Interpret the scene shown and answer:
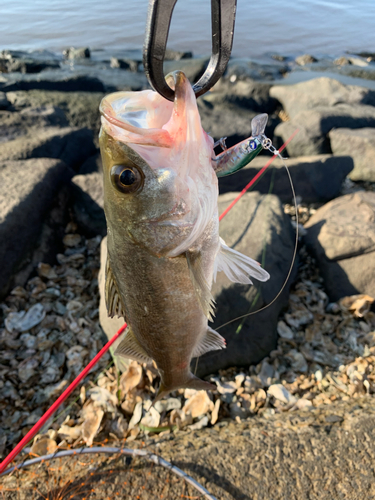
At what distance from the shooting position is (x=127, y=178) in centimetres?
135

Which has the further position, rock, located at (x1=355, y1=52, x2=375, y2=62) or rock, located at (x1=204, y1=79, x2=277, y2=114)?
rock, located at (x1=355, y1=52, x2=375, y2=62)

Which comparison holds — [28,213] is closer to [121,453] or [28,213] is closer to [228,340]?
[228,340]

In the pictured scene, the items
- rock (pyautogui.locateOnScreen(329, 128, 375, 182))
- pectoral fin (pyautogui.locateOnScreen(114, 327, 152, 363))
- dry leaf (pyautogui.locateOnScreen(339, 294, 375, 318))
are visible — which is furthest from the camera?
rock (pyautogui.locateOnScreen(329, 128, 375, 182))

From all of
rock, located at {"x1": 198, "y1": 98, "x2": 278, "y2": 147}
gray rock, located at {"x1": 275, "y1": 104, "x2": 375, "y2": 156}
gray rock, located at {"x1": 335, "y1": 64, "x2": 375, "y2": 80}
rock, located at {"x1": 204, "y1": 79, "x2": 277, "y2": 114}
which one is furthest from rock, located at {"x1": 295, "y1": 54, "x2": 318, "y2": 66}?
rock, located at {"x1": 198, "y1": 98, "x2": 278, "y2": 147}

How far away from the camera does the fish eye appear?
1344 mm

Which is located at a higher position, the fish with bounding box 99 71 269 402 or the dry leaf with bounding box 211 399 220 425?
the fish with bounding box 99 71 269 402

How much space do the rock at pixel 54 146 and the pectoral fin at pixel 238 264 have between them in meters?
5.23

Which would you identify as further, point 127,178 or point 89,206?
Answer: point 89,206

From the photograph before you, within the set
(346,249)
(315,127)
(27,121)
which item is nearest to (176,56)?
(315,127)

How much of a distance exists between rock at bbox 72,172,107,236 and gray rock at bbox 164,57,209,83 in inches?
322

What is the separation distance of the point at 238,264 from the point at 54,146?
556cm

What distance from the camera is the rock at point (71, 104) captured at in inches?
329

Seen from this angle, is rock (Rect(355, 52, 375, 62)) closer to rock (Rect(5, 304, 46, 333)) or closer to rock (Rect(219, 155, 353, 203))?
rock (Rect(219, 155, 353, 203))

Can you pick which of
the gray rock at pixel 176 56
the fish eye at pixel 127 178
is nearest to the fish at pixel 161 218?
the fish eye at pixel 127 178
